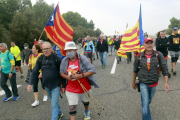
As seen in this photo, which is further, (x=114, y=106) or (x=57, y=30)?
(x=57, y=30)

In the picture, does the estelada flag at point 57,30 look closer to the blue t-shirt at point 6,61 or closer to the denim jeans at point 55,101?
the blue t-shirt at point 6,61

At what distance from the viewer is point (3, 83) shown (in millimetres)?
5129

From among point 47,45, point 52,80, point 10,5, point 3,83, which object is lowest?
point 3,83

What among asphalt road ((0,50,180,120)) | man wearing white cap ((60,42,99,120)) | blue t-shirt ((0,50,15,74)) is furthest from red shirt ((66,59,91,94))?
blue t-shirt ((0,50,15,74))

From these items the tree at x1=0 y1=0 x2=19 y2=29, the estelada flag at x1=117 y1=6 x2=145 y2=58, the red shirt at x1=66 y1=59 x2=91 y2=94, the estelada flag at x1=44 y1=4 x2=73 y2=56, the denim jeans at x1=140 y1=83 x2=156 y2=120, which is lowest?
the denim jeans at x1=140 y1=83 x2=156 y2=120

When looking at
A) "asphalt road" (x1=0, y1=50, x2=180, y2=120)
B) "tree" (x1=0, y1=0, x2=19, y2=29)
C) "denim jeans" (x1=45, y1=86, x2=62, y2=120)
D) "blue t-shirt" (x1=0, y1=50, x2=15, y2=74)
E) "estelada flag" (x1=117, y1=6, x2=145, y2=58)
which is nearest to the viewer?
"denim jeans" (x1=45, y1=86, x2=62, y2=120)

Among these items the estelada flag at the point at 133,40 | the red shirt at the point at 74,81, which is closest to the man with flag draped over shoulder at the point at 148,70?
the red shirt at the point at 74,81

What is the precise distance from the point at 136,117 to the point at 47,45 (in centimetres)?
253

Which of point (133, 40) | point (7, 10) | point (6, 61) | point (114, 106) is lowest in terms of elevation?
point (114, 106)

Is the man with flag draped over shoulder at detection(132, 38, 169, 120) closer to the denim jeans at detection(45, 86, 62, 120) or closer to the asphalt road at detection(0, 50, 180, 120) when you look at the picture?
the asphalt road at detection(0, 50, 180, 120)

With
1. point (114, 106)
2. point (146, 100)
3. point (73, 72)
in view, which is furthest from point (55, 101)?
point (146, 100)

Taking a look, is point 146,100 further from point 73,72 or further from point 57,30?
point 57,30

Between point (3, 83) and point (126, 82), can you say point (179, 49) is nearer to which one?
point (126, 82)

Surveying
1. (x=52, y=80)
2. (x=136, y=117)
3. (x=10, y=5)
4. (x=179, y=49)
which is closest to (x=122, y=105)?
(x=136, y=117)
